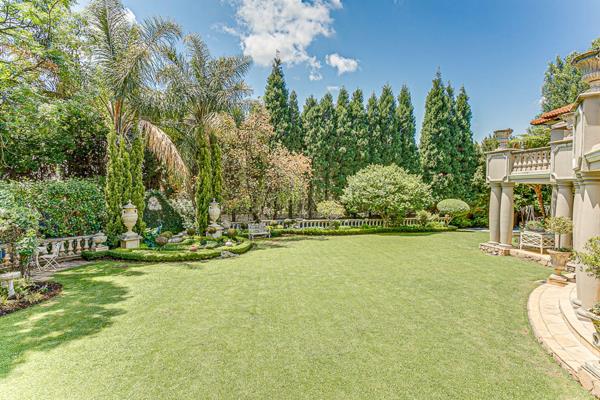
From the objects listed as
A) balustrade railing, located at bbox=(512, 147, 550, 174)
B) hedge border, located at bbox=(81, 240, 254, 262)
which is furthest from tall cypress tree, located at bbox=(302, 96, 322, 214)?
balustrade railing, located at bbox=(512, 147, 550, 174)

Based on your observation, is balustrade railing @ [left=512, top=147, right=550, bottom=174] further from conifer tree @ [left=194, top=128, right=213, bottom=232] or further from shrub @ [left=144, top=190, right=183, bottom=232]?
shrub @ [left=144, top=190, right=183, bottom=232]

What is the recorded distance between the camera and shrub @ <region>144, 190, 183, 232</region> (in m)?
15.2

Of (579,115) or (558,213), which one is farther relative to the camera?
(558,213)

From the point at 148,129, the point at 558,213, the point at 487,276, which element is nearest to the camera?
the point at 487,276

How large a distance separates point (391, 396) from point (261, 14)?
16.9 metres

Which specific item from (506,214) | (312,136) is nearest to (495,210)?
(506,214)

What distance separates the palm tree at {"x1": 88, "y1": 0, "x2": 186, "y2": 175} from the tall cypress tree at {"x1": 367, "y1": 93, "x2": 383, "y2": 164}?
1798cm

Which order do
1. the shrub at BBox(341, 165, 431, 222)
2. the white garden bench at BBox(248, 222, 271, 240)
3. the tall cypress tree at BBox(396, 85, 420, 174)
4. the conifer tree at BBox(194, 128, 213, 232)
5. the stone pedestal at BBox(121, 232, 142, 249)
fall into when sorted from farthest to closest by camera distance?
the tall cypress tree at BBox(396, 85, 420, 174) → the shrub at BBox(341, 165, 431, 222) → the white garden bench at BBox(248, 222, 271, 240) → the conifer tree at BBox(194, 128, 213, 232) → the stone pedestal at BBox(121, 232, 142, 249)

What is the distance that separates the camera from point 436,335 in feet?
15.5

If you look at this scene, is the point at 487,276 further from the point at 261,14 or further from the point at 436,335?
the point at 261,14

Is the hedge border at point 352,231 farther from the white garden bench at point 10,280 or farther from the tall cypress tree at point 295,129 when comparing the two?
the white garden bench at point 10,280

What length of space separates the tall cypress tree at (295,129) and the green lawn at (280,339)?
17.7 meters

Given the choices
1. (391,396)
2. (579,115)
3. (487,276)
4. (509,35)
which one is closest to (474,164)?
(509,35)

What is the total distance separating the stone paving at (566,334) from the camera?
3436 millimetres
